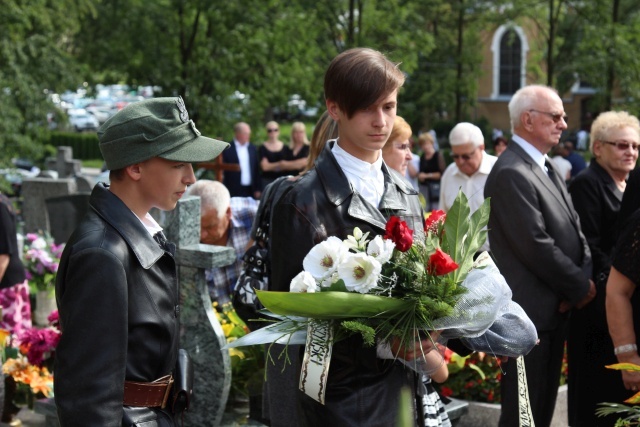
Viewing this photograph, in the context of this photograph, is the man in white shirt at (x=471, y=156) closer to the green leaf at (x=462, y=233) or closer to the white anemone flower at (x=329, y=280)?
the green leaf at (x=462, y=233)

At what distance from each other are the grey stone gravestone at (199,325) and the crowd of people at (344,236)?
57 centimetres

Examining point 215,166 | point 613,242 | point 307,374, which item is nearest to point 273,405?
point 307,374

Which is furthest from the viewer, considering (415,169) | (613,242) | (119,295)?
(415,169)

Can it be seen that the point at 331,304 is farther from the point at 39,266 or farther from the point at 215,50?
the point at 215,50

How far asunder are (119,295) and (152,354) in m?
0.26

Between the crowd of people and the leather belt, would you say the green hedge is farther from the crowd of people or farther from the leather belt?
the leather belt

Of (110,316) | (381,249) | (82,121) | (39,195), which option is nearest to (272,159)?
(39,195)

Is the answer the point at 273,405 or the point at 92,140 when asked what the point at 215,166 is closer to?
the point at 273,405

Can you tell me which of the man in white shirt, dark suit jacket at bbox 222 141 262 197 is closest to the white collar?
the man in white shirt

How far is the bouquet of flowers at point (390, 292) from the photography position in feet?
10.2

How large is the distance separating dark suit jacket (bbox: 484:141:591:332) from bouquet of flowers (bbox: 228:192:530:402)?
221cm

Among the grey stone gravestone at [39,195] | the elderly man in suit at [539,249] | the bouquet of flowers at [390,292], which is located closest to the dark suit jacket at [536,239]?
the elderly man in suit at [539,249]

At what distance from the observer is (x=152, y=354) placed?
3.03 meters

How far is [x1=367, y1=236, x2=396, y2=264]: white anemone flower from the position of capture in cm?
313
